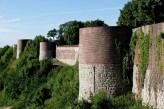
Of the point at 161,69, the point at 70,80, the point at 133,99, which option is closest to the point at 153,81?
the point at 161,69

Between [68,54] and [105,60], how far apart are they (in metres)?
16.0

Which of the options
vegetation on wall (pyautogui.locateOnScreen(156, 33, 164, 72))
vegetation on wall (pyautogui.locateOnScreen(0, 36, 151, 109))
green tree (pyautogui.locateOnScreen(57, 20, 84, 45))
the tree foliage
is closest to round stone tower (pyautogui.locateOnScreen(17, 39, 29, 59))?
vegetation on wall (pyautogui.locateOnScreen(0, 36, 151, 109))

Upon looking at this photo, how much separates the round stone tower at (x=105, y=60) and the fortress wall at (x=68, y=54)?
12.7 m

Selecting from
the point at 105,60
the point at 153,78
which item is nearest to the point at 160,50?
the point at 153,78

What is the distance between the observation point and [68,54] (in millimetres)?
40938

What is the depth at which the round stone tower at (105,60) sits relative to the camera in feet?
81.7

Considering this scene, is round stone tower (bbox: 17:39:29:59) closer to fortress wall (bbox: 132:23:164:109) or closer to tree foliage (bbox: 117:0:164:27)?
tree foliage (bbox: 117:0:164:27)

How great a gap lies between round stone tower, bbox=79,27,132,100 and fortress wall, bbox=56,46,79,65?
12707 millimetres

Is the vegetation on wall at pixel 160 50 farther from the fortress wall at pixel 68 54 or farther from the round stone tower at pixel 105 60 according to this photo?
the fortress wall at pixel 68 54

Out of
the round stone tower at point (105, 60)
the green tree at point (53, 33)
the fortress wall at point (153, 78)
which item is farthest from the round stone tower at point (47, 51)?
the green tree at point (53, 33)

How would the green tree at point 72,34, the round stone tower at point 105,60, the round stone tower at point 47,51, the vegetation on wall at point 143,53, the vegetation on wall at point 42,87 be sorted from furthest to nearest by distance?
the green tree at point 72,34, the round stone tower at point 47,51, the round stone tower at point 105,60, the vegetation on wall at point 42,87, the vegetation on wall at point 143,53

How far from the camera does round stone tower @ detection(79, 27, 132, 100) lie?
981 inches

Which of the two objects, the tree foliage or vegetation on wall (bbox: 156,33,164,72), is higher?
the tree foliage

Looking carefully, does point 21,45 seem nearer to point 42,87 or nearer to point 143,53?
point 42,87
